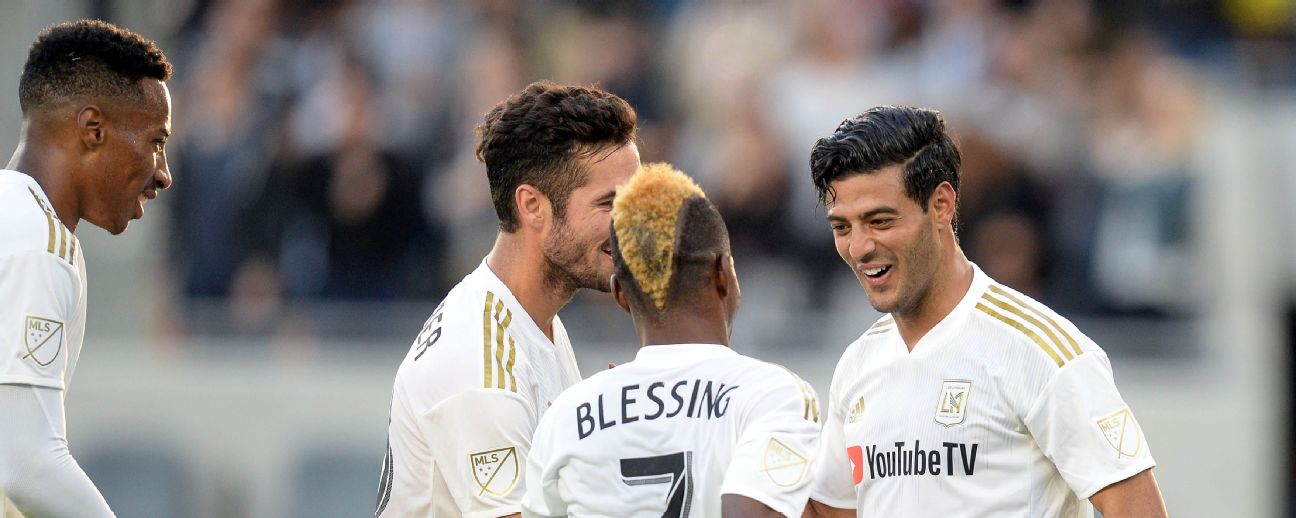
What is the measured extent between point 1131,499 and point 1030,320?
481mm

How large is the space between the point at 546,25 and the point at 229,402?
127 inches

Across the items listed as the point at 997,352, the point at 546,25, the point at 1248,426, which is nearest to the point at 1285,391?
the point at 1248,426

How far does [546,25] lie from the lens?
10.8m

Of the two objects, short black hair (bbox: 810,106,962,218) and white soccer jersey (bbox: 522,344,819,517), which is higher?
short black hair (bbox: 810,106,962,218)

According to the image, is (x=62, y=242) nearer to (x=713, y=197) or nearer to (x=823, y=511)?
(x=823, y=511)

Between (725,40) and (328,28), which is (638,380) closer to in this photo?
(725,40)

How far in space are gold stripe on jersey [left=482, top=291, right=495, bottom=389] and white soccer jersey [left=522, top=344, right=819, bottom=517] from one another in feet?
1.46

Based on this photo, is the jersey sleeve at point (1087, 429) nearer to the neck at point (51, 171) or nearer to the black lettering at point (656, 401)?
the black lettering at point (656, 401)

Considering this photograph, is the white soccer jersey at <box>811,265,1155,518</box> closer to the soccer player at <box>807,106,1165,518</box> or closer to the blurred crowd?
the soccer player at <box>807,106,1165,518</box>

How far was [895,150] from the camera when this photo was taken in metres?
3.97

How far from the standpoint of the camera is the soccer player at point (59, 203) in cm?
374

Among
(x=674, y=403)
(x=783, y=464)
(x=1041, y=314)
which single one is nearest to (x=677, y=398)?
(x=674, y=403)

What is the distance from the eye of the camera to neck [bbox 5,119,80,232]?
4.04 meters

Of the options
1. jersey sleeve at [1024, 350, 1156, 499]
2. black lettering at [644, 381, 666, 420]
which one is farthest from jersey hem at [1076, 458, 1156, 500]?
black lettering at [644, 381, 666, 420]
